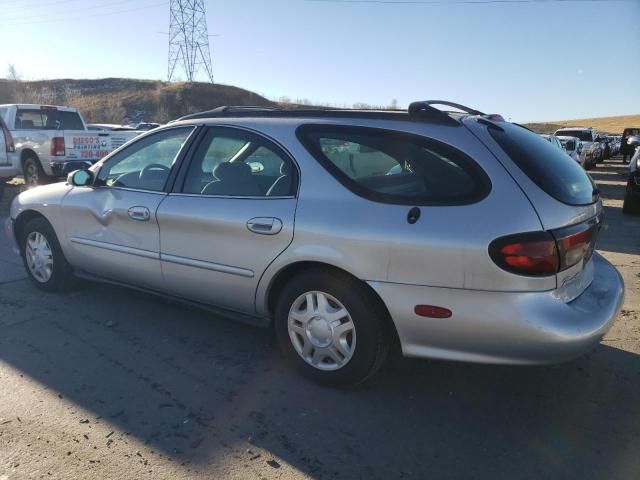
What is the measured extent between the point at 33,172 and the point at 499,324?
36.8 feet

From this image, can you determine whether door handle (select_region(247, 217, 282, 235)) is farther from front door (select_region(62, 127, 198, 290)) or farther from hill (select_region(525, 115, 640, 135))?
hill (select_region(525, 115, 640, 135))

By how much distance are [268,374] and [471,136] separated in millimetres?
1916

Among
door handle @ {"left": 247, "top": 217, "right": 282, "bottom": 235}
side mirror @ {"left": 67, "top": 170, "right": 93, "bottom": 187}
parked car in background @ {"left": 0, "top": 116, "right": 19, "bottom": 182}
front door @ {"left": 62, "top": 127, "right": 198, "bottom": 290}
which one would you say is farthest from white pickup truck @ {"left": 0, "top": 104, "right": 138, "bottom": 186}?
door handle @ {"left": 247, "top": 217, "right": 282, "bottom": 235}

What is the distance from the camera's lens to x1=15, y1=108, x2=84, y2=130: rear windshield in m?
11.5

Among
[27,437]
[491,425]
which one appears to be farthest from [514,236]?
[27,437]

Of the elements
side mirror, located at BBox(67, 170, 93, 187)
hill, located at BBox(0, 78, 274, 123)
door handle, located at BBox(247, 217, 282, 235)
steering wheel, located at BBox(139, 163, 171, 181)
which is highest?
hill, located at BBox(0, 78, 274, 123)

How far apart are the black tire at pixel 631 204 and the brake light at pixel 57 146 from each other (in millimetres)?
11120

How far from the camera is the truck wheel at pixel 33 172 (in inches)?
432

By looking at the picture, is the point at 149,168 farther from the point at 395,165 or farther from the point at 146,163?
the point at 395,165

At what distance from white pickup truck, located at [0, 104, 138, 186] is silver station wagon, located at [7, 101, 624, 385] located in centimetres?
764

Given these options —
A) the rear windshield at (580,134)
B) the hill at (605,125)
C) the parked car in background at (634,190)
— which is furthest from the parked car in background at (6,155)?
the hill at (605,125)

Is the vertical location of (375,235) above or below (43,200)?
above

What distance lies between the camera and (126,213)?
400 centimetres

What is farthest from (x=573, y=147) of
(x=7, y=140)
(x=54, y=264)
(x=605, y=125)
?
(x=605, y=125)
